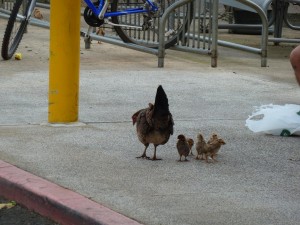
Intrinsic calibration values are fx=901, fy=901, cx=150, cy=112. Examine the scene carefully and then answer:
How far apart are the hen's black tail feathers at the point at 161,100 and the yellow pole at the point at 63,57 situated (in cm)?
146

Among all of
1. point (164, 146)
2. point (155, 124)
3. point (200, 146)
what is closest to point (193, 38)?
point (164, 146)

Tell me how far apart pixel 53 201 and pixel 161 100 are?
107 cm

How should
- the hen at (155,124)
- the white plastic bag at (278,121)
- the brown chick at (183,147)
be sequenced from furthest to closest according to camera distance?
the white plastic bag at (278,121), the brown chick at (183,147), the hen at (155,124)

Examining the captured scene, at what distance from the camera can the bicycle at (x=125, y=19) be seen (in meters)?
10.3

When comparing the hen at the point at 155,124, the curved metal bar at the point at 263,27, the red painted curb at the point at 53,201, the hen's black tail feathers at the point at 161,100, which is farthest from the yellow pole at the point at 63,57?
the curved metal bar at the point at 263,27

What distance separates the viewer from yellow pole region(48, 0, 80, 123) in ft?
23.4

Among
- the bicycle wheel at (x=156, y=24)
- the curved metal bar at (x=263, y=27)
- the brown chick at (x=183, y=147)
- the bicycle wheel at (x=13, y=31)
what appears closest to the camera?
the brown chick at (x=183, y=147)

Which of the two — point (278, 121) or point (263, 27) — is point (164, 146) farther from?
point (263, 27)

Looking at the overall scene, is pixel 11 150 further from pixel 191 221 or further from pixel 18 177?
pixel 191 221

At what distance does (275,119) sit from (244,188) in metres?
1.72

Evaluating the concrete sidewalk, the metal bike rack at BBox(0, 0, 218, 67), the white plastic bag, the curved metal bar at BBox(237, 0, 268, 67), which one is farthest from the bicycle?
the white plastic bag

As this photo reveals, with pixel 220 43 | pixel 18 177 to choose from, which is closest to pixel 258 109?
pixel 18 177

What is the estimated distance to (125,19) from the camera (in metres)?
11.8

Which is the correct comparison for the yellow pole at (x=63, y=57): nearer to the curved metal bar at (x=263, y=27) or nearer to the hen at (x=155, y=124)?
the hen at (x=155, y=124)
